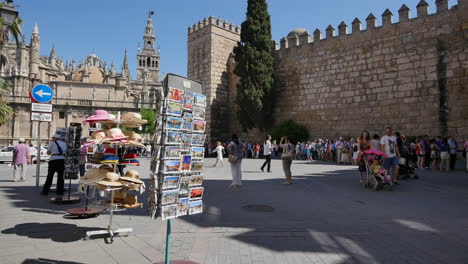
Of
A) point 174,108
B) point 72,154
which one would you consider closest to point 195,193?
point 174,108

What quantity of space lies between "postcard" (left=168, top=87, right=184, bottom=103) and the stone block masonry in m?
17.5

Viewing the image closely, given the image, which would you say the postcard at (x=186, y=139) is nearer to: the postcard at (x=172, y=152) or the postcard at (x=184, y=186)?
the postcard at (x=172, y=152)

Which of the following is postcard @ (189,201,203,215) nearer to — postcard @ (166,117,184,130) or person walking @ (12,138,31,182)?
postcard @ (166,117,184,130)

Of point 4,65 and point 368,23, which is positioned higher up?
point 4,65

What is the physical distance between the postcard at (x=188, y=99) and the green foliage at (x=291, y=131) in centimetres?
1847

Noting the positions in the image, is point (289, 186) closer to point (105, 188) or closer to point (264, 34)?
point (105, 188)

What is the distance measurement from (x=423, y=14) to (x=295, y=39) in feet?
28.4

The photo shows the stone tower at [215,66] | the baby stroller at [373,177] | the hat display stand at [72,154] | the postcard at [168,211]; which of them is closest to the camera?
the postcard at [168,211]


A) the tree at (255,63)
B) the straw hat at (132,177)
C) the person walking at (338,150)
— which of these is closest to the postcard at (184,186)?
the straw hat at (132,177)

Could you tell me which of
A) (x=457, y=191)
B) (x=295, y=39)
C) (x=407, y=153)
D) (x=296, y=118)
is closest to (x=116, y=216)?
(x=457, y=191)

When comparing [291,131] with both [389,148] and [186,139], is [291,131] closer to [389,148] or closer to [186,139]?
[389,148]

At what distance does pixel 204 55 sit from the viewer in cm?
2555

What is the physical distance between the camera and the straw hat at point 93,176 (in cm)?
413

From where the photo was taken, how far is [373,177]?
824 centimetres
